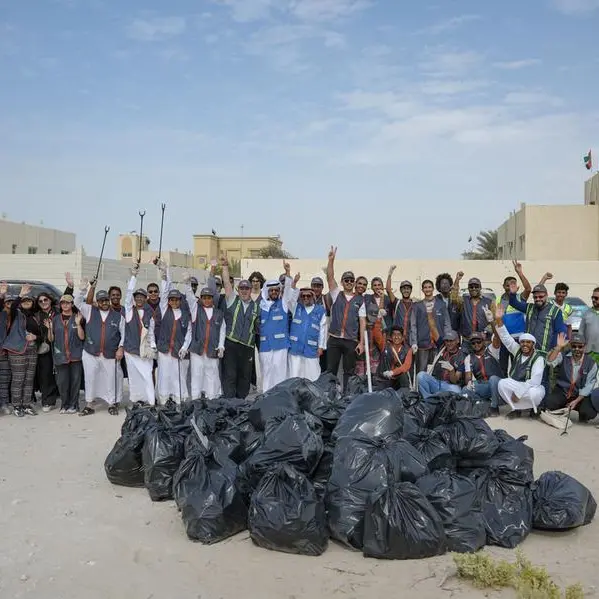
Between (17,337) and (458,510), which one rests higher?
(17,337)

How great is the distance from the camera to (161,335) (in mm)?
9641

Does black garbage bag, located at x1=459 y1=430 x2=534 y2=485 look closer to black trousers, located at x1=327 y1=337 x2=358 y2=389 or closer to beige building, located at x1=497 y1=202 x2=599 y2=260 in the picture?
black trousers, located at x1=327 y1=337 x2=358 y2=389

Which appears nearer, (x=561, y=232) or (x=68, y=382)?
(x=68, y=382)

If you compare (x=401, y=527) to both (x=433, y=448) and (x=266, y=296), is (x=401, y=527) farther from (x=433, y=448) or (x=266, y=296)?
(x=266, y=296)

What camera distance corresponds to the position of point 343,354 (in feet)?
31.6

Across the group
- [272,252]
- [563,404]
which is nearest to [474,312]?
[563,404]

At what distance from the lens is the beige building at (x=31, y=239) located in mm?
39903

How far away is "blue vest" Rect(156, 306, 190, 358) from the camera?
9602mm

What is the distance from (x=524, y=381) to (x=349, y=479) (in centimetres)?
467

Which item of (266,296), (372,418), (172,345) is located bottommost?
(372,418)

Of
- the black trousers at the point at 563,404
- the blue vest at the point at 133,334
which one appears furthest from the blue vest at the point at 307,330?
the black trousers at the point at 563,404

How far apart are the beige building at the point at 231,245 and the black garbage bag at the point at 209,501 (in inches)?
2045

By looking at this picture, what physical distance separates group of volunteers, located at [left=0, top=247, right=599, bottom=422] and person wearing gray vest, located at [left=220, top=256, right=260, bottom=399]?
0.02 m

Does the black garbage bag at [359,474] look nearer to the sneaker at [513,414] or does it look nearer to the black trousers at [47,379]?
the sneaker at [513,414]
